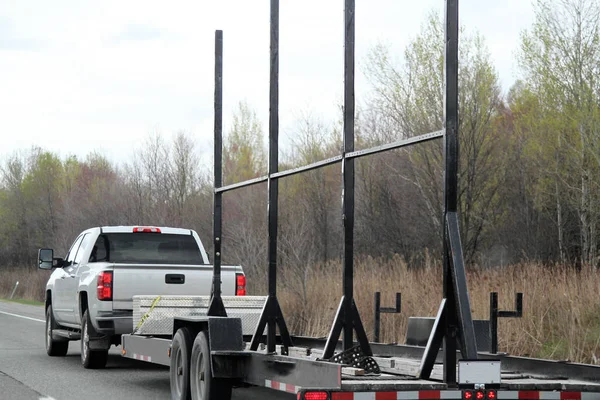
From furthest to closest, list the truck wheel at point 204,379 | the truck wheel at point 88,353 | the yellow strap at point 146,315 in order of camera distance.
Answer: the truck wheel at point 88,353
the yellow strap at point 146,315
the truck wheel at point 204,379

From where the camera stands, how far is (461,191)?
105 feet

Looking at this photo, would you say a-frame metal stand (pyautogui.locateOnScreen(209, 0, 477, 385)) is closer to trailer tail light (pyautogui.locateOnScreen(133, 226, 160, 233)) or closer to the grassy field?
trailer tail light (pyautogui.locateOnScreen(133, 226, 160, 233))

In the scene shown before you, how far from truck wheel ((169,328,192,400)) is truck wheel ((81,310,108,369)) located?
4.04 metres

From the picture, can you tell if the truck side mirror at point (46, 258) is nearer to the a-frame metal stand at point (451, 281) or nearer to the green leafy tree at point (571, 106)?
the a-frame metal stand at point (451, 281)

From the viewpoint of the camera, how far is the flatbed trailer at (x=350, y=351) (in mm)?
6176

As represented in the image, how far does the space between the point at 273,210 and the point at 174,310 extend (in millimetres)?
2843

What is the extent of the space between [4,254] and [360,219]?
61.5 m

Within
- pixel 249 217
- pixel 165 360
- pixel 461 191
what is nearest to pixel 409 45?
pixel 461 191

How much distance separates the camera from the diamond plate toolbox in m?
11.4

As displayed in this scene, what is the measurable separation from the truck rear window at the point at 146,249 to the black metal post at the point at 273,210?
5478 mm

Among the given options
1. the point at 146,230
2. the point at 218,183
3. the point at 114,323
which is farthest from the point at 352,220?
the point at 146,230

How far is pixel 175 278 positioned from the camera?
13.5m

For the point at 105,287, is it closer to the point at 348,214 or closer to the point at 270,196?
the point at 270,196

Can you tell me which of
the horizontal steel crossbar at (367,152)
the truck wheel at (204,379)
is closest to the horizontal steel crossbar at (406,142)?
the horizontal steel crossbar at (367,152)
